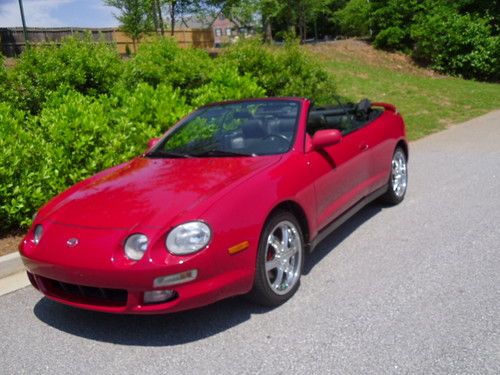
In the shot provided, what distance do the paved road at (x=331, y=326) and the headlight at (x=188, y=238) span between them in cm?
63

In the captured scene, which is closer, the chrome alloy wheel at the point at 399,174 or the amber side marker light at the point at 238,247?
the amber side marker light at the point at 238,247

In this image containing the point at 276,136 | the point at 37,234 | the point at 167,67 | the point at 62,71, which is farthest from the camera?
the point at 167,67

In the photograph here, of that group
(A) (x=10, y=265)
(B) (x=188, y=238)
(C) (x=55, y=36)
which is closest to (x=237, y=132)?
(B) (x=188, y=238)

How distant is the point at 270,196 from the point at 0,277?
8.50ft

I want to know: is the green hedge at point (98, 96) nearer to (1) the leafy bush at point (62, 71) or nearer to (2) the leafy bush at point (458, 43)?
Result: (1) the leafy bush at point (62, 71)

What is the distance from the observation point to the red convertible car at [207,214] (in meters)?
3.38

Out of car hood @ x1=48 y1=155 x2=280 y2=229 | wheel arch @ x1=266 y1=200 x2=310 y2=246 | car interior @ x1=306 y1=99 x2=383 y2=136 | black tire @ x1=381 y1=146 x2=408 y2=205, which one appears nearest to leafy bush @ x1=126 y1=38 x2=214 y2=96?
car interior @ x1=306 y1=99 x2=383 y2=136

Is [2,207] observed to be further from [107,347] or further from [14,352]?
[107,347]

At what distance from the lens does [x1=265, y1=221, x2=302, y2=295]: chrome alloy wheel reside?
3912mm

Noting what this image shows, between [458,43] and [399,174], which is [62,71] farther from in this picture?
[458,43]

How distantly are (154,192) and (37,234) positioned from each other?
86 cm

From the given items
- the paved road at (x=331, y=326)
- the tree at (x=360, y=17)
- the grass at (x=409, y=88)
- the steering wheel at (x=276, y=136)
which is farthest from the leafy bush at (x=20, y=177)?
the tree at (x=360, y=17)

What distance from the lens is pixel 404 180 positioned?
6.66 m

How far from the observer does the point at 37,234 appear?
3904mm
